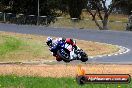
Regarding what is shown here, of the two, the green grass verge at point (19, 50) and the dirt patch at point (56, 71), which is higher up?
the dirt patch at point (56, 71)

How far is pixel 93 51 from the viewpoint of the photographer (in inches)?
1018

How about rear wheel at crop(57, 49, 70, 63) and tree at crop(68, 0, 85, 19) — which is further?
tree at crop(68, 0, 85, 19)

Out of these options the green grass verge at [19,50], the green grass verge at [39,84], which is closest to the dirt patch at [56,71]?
the green grass verge at [39,84]

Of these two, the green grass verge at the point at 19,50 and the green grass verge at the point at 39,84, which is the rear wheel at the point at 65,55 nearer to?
the green grass verge at the point at 39,84

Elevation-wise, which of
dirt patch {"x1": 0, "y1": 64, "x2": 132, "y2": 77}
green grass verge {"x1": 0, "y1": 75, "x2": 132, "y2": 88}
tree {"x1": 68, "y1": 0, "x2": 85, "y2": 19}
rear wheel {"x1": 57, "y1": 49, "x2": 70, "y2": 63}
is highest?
rear wheel {"x1": 57, "y1": 49, "x2": 70, "y2": 63}

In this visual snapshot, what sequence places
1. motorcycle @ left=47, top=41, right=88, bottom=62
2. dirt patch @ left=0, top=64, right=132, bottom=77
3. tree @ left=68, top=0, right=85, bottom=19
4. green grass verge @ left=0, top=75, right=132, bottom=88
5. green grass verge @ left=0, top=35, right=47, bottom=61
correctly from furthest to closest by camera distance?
tree @ left=68, top=0, right=85, bottom=19, green grass verge @ left=0, top=35, right=47, bottom=61, dirt patch @ left=0, top=64, right=132, bottom=77, green grass verge @ left=0, top=75, right=132, bottom=88, motorcycle @ left=47, top=41, right=88, bottom=62

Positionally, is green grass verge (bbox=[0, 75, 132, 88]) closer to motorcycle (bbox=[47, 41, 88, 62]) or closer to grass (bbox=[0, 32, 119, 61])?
motorcycle (bbox=[47, 41, 88, 62])

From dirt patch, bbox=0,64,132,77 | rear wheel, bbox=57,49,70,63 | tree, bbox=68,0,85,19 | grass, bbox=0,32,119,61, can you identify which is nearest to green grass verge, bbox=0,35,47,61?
grass, bbox=0,32,119,61

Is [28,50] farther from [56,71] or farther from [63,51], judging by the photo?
[63,51]

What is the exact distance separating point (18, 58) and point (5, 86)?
40.8 feet

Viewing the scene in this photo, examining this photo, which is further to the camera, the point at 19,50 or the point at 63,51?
the point at 19,50

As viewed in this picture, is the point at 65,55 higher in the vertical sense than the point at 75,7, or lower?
higher

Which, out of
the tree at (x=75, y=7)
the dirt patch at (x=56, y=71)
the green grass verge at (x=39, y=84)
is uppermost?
the green grass verge at (x=39, y=84)

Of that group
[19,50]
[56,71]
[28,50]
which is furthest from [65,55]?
[19,50]
